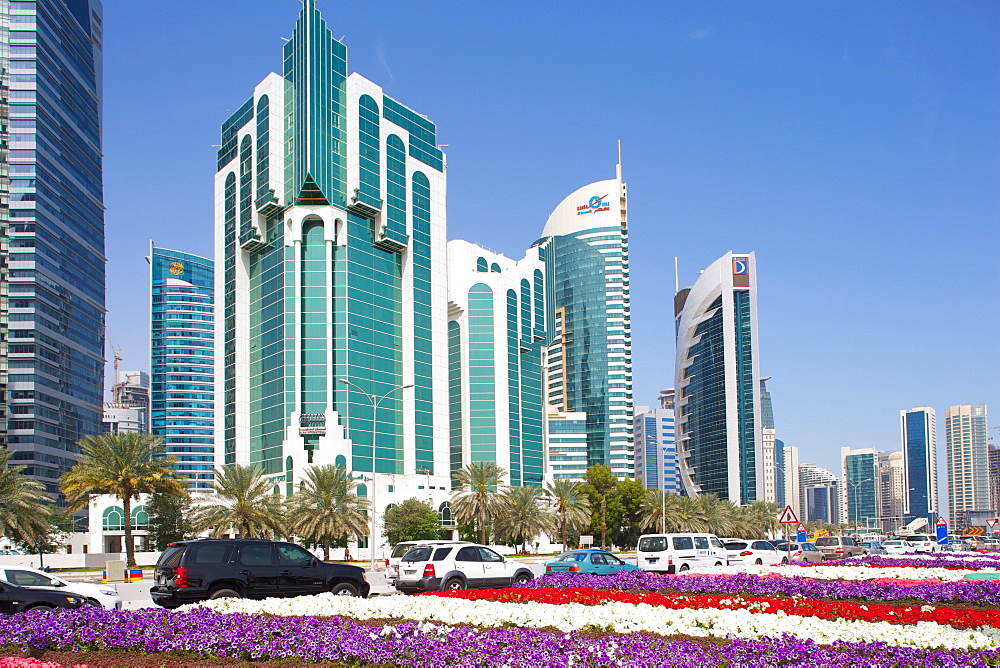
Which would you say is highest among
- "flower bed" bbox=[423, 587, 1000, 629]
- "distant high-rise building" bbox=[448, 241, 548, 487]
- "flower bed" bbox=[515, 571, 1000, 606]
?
"distant high-rise building" bbox=[448, 241, 548, 487]

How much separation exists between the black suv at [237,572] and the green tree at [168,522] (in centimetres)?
4425

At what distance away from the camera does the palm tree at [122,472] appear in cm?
5609

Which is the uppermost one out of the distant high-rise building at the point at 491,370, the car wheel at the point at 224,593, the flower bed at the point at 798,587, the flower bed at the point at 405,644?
the distant high-rise building at the point at 491,370

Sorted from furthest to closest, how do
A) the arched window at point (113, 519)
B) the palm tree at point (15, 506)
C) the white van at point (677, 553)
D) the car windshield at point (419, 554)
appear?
the arched window at point (113, 519)
the palm tree at point (15, 506)
the white van at point (677, 553)
the car windshield at point (419, 554)

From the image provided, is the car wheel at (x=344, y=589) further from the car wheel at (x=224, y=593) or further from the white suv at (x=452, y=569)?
the white suv at (x=452, y=569)

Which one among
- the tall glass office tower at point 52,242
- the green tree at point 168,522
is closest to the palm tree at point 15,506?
the green tree at point 168,522

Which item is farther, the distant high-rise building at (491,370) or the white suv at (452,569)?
the distant high-rise building at (491,370)

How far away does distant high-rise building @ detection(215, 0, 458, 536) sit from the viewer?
9462 cm

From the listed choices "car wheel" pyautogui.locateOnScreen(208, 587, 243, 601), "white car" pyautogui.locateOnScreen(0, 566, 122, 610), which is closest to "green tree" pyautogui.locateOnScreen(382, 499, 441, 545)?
"car wheel" pyautogui.locateOnScreen(208, 587, 243, 601)

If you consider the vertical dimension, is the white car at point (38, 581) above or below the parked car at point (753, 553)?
above

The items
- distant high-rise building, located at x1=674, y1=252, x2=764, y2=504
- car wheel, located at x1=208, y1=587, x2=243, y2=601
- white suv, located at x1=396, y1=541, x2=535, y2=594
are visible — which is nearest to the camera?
car wheel, located at x1=208, y1=587, x2=243, y2=601

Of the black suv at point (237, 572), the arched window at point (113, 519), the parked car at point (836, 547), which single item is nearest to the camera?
the black suv at point (237, 572)

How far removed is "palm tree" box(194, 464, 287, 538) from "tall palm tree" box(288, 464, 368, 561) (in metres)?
2.74

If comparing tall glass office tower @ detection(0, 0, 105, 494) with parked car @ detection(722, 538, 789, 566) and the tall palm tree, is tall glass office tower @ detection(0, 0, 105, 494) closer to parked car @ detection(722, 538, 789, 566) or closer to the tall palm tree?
the tall palm tree
